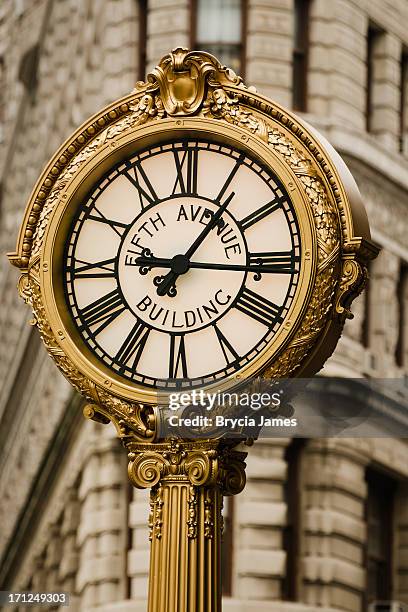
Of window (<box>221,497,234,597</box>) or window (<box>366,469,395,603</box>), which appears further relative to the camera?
window (<box>366,469,395,603</box>)

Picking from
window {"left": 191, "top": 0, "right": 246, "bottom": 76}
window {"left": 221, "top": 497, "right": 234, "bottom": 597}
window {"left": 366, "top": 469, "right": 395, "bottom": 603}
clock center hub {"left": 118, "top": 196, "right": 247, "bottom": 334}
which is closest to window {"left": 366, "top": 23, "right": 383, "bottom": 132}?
window {"left": 191, "top": 0, "right": 246, "bottom": 76}

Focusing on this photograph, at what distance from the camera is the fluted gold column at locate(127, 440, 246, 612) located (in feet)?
20.3

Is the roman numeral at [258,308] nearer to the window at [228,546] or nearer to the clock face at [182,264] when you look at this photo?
the clock face at [182,264]

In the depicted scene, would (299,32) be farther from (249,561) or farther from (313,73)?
(249,561)

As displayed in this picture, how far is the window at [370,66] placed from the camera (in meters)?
31.3

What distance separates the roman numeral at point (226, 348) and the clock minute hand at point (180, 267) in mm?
192

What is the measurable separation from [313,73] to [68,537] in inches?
293

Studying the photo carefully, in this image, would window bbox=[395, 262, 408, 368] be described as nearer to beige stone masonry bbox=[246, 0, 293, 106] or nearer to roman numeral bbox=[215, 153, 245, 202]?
beige stone masonry bbox=[246, 0, 293, 106]

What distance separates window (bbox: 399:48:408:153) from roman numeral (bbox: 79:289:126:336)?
84.0ft

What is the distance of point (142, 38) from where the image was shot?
29984 millimetres

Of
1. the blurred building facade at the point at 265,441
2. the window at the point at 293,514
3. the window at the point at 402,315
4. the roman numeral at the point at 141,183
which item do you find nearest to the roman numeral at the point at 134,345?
the roman numeral at the point at 141,183

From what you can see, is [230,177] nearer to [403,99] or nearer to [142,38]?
[142,38]

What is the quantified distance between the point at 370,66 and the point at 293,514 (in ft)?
23.9

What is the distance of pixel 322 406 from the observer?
752cm
